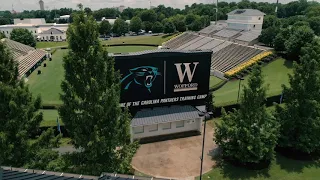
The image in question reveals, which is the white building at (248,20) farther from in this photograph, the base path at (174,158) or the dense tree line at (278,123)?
the base path at (174,158)

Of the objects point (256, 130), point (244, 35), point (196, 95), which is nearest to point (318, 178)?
point (256, 130)

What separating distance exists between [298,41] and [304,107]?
34.0 m

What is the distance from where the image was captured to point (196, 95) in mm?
31984

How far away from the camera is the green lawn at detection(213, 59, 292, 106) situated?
4246 centimetres

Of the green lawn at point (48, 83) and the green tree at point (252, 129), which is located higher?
the green tree at point (252, 129)

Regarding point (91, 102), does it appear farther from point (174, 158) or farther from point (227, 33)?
point (227, 33)

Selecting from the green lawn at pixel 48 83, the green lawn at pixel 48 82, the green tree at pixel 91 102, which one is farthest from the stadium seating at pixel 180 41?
the green tree at pixel 91 102

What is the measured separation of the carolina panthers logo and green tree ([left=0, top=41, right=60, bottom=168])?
38.6 ft

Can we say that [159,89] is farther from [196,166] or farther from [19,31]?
[19,31]

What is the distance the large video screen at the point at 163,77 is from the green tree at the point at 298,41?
1294 inches

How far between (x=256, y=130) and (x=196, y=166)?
22.5ft

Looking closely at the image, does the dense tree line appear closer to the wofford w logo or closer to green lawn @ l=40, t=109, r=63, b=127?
the wofford w logo

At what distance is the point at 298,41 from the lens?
53250 mm

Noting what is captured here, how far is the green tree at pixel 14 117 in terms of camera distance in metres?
16.9
